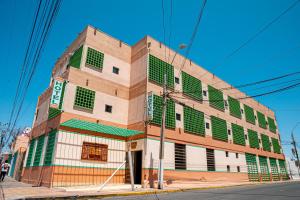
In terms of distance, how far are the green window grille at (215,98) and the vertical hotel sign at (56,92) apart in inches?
694

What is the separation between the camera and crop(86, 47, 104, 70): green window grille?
18.4 meters

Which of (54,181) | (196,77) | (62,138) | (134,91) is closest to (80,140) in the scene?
(62,138)

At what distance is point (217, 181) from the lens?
21.9m

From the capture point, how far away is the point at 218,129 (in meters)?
25.7

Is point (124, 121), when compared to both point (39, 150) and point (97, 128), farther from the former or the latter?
point (39, 150)

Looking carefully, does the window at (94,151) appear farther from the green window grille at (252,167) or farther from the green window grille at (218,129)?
the green window grille at (252,167)

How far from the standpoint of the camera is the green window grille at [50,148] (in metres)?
15.0

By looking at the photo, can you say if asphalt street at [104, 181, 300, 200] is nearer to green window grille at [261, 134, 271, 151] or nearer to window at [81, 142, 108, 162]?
window at [81, 142, 108, 162]

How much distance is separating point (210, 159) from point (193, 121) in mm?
4459

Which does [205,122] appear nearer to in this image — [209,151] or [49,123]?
[209,151]

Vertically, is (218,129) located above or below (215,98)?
below

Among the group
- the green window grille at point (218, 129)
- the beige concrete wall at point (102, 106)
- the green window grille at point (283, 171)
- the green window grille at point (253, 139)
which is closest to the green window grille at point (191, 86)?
the green window grille at point (218, 129)

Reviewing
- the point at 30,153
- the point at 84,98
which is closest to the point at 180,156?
the point at 84,98

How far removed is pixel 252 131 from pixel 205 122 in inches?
532
